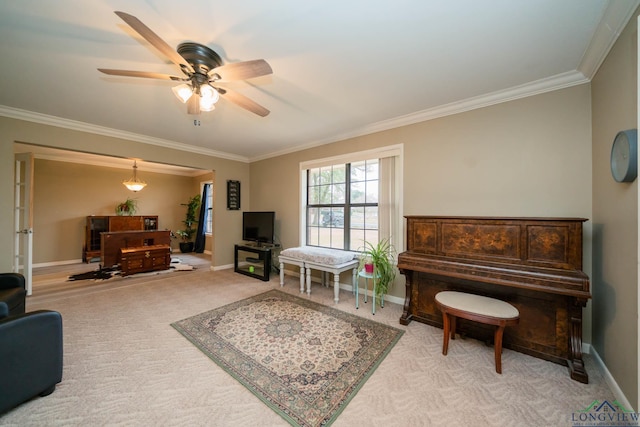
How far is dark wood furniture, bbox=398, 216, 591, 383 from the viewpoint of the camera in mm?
1889

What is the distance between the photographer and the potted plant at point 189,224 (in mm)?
7420

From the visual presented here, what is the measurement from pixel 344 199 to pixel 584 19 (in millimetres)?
2974

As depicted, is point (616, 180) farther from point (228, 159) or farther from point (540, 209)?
point (228, 159)

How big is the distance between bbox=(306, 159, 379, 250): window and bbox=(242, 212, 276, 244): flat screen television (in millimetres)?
775

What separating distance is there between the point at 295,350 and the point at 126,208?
686cm

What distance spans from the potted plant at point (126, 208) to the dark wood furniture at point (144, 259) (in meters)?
2.24

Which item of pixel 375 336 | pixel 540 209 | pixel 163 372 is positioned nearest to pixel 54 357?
pixel 163 372

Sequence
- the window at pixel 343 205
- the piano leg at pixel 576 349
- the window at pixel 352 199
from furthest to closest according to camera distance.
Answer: the window at pixel 343 205 → the window at pixel 352 199 → the piano leg at pixel 576 349

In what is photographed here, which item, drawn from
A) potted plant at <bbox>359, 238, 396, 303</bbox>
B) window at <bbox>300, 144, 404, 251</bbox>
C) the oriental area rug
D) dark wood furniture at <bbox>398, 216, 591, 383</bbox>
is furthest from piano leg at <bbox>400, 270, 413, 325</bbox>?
window at <bbox>300, 144, 404, 251</bbox>

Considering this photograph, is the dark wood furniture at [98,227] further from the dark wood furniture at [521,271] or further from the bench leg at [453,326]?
the bench leg at [453,326]

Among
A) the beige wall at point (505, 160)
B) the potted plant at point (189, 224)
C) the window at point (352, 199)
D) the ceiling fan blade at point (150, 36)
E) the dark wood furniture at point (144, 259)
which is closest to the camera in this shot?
the ceiling fan blade at point (150, 36)

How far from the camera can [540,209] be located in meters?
2.32

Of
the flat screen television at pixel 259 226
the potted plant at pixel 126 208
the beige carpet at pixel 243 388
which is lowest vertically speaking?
the beige carpet at pixel 243 388

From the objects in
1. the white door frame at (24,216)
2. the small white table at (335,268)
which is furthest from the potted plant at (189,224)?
the small white table at (335,268)
